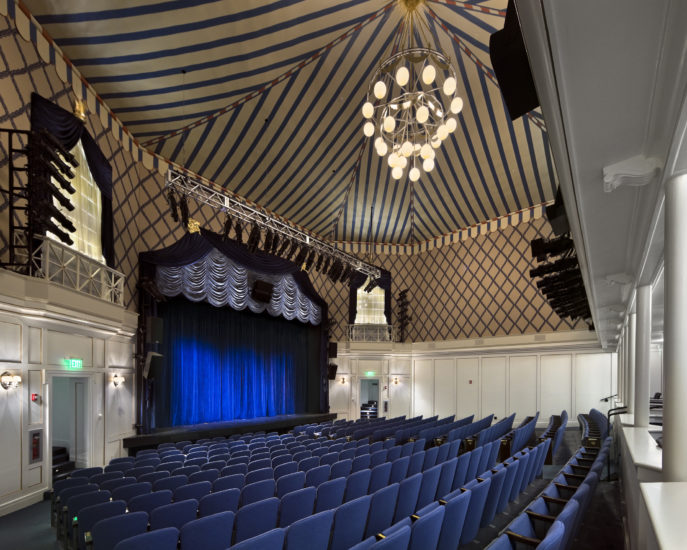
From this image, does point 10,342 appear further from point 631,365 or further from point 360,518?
point 631,365

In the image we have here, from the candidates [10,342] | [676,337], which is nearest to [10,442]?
[10,342]

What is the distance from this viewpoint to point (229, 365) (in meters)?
14.0

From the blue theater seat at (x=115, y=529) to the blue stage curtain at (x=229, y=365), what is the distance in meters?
7.58

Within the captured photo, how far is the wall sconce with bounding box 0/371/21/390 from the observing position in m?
6.12

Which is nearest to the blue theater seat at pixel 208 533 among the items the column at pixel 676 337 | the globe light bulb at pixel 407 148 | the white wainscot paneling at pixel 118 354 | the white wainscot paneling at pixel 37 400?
the column at pixel 676 337

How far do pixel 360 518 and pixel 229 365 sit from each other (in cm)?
1120

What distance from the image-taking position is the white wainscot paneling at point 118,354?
8.87 m

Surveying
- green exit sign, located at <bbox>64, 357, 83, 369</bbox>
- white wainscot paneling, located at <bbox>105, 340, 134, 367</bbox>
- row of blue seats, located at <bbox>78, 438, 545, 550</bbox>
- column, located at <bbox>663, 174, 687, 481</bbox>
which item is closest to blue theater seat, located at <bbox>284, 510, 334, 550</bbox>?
row of blue seats, located at <bbox>78, 438, 545, 550</bbox>

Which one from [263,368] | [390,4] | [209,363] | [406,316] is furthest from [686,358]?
[406,316]

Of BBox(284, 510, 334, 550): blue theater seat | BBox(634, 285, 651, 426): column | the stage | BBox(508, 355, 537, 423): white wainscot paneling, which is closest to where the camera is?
BBox(284, 510, 334, 550): blue theater seat

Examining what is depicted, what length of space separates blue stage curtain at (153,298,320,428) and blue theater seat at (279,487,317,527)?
7.51 meters

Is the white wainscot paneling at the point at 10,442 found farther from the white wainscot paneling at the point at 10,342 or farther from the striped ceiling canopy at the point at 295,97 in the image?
the striped ceiling canopy at the point at 295,97

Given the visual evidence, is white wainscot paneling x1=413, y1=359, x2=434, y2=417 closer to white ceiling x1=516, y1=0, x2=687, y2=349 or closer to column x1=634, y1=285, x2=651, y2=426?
column x1=634, y1=285, x2=651, y2=426

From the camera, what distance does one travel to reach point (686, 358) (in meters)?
2.54
